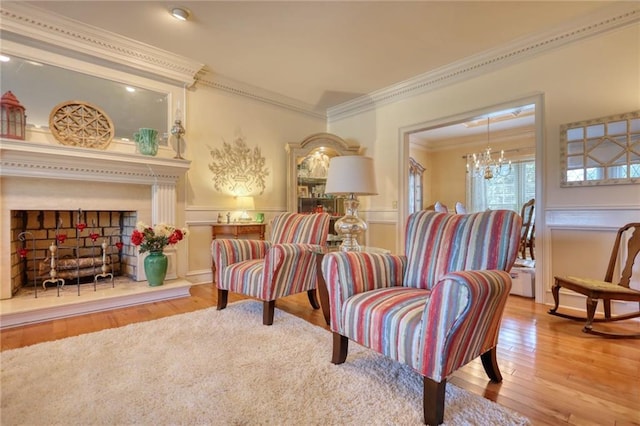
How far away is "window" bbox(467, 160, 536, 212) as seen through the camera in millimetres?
5898

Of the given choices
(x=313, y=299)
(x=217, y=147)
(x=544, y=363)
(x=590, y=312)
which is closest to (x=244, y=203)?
(x=217, y=147)

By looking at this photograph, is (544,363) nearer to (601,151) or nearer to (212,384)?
(212,384)

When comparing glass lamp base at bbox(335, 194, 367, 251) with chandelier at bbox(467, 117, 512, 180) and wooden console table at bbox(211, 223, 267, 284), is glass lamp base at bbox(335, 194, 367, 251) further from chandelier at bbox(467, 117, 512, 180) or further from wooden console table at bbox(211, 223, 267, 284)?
chandelier at bbox(467, 117, 512, 180)

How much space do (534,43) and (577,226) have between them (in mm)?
1812

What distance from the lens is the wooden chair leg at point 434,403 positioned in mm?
1210

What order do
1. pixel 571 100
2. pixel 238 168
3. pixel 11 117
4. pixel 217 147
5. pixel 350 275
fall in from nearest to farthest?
pixel 350 275 → pixel 11 117 → pixel 571 100 → pixel 217 147 → pixel 238 168

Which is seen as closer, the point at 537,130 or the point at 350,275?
the point at 350,275

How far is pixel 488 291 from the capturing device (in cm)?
126

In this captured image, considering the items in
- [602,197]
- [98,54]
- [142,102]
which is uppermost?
[98,54]

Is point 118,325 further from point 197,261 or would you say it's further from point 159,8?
point 159,8

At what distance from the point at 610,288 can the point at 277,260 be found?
245 centimetres

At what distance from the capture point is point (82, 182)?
2939 mm

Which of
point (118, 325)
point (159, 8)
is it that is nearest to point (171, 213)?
point (118, 325)

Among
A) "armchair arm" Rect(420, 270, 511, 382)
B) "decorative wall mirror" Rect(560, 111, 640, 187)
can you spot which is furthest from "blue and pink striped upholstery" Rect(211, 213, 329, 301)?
"decorative wall mirror" Rect(560, 111, 640, 187)
